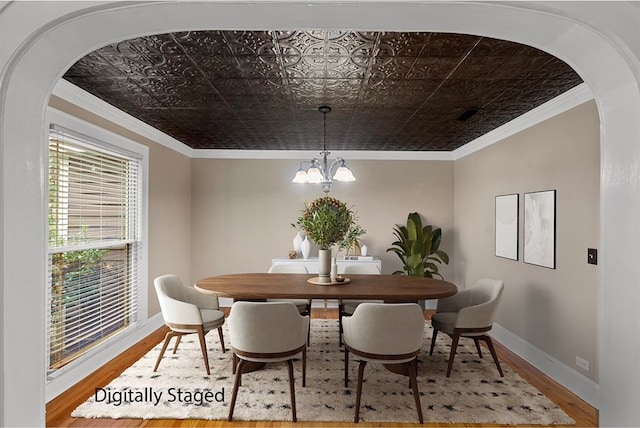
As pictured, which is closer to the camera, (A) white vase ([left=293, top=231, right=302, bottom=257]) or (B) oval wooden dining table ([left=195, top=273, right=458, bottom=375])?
(B) oval wooden dining table ([left=195, top=273, right=458, bottom=375])

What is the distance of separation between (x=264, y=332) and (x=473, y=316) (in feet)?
5.73

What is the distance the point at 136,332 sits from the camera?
3.92 m

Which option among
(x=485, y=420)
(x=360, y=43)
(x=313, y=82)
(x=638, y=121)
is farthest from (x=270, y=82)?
(x=485, y=420)

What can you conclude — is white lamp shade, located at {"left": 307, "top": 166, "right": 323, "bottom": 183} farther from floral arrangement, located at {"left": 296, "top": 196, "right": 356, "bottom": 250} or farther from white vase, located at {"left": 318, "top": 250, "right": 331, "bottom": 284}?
white vase, located at {"left": 318, "top": 250, "right": 331, "bottom": 284}

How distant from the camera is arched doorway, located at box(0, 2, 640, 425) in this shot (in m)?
1.19

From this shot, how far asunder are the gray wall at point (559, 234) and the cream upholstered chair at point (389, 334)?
1.44 metres

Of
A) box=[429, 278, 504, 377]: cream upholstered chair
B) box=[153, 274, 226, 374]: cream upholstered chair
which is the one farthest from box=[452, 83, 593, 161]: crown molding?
box=[153, 274, 226, 374]: cream upholstered chair

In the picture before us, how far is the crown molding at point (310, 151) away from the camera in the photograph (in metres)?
2.87

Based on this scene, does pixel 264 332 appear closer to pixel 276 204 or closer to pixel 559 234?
pixel 559 234

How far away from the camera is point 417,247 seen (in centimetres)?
498

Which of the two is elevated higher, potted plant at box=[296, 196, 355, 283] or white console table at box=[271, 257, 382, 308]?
potted plant at box=[296, 196, 355, 283]

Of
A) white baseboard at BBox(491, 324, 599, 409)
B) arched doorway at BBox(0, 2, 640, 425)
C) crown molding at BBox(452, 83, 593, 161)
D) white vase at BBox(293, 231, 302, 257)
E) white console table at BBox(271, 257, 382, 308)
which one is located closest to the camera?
arched doorway at BBox(0, 2, 640, 425)

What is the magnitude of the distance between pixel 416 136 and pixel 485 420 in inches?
125

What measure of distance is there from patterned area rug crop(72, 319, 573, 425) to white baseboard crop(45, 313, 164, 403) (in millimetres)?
313
